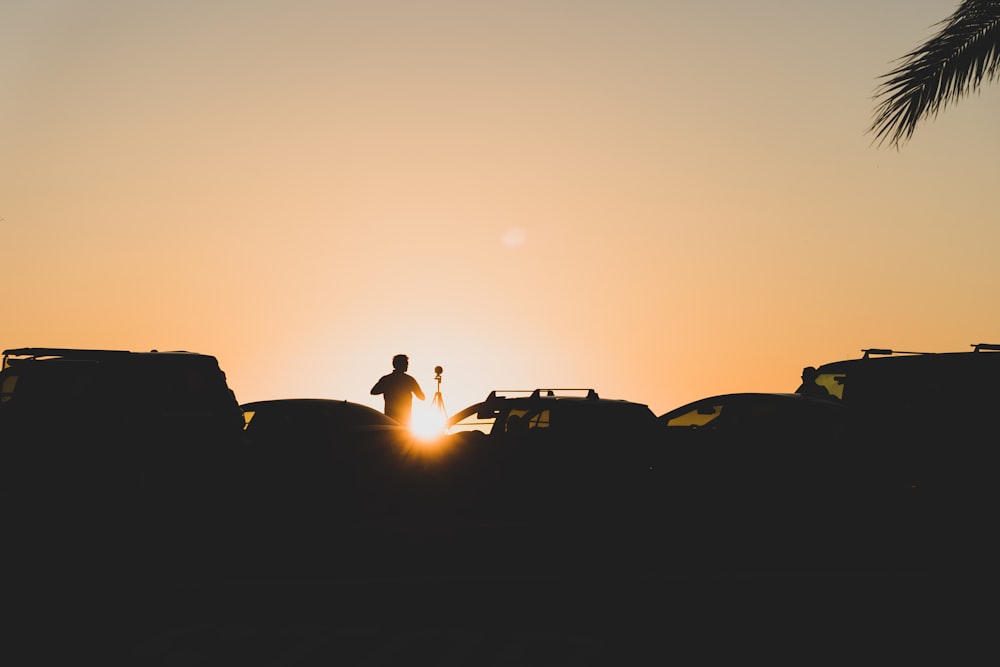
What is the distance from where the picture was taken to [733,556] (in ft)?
44.5

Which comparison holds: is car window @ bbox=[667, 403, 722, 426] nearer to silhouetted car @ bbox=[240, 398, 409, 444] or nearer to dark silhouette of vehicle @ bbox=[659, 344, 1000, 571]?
dark silhouette of vehicle @ bbox=[659, 344, 1000, 571]

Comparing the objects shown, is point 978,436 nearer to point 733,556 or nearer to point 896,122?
point 733,556

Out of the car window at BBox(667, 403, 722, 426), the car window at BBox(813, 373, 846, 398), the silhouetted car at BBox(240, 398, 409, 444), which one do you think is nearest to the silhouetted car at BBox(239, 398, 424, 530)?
the silhouetted car at BBox(240, 398, 409, 444)

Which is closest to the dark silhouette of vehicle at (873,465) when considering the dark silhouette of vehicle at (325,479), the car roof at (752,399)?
the car roof at (752,399)

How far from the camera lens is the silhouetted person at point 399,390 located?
2102 centimetres

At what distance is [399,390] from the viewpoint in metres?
21.0

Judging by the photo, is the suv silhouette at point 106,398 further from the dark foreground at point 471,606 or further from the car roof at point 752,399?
the car roof at point 752,399

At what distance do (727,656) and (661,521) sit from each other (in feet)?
26.0

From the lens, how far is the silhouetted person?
21.0 m

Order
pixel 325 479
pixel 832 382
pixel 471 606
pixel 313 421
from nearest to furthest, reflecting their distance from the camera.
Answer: pixel 471 606, pixel 325 479, pixel 313 421, pixel 832 382

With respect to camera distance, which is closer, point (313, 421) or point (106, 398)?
point (106, 398)

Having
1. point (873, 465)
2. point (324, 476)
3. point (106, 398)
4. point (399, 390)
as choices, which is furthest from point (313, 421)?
point (873, 465)

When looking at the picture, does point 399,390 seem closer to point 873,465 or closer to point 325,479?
point 325,479

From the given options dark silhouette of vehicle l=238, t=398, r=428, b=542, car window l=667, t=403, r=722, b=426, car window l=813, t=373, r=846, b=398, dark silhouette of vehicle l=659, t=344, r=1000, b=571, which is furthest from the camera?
car window l=813, t=373, r=846, b=398
